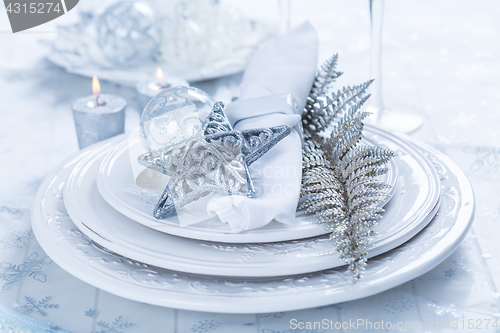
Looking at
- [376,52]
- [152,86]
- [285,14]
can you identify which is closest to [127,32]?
[152,86]

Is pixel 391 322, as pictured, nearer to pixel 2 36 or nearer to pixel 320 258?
pixel 320 258

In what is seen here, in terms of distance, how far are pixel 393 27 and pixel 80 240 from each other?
1.28 m

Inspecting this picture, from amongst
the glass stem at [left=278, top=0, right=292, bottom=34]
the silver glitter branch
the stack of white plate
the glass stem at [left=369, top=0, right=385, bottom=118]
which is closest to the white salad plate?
the stack of white plate

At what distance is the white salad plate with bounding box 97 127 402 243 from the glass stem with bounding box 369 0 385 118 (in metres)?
0.41

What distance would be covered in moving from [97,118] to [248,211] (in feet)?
1.45

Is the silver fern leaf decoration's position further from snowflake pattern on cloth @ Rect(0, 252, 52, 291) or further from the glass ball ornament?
the glass ball ornament

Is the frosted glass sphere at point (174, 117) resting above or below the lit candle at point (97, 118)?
above

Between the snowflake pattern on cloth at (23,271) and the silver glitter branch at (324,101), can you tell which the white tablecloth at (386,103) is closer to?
the snowflake pattern on cloth at (23,271)

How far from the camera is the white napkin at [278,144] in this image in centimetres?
47

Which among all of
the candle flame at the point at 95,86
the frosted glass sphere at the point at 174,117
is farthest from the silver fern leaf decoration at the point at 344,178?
the candle flame at the point at 95,86

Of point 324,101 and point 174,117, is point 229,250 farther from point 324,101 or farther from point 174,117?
point 324,101

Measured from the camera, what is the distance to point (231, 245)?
472 mm

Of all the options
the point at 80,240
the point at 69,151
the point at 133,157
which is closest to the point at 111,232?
the point at 80,240

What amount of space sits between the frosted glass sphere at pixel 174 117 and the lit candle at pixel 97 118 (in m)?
0.21
